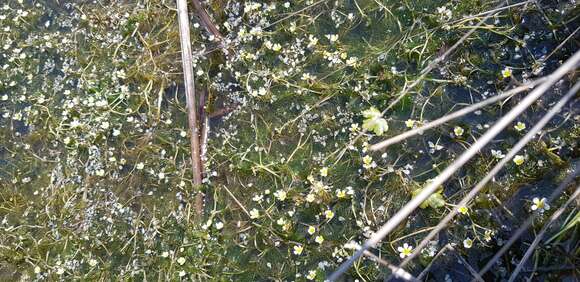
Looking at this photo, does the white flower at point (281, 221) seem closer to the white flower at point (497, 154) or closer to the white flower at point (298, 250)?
the white flower at point (298, 250)

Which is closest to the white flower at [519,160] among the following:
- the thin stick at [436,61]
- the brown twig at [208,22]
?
the thin stick at [436,61]

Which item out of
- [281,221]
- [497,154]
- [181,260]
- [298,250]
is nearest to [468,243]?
[497,154]

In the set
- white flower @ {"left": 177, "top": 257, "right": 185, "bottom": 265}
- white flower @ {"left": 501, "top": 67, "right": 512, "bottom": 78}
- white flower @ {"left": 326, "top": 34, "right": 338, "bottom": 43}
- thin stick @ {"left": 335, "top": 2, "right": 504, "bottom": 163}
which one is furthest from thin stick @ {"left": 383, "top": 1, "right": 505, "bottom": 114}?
white flower @ {"left": 177, "top": 257, "right": 185, "bottom": 265}

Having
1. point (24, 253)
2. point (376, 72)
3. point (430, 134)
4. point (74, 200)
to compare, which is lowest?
point (24, 253)

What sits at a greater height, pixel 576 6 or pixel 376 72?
pixel 576 6

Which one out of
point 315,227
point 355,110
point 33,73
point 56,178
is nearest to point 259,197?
point 315,227

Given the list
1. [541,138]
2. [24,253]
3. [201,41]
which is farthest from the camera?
[201,41]

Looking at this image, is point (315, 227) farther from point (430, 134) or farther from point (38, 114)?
point (38, 114)
